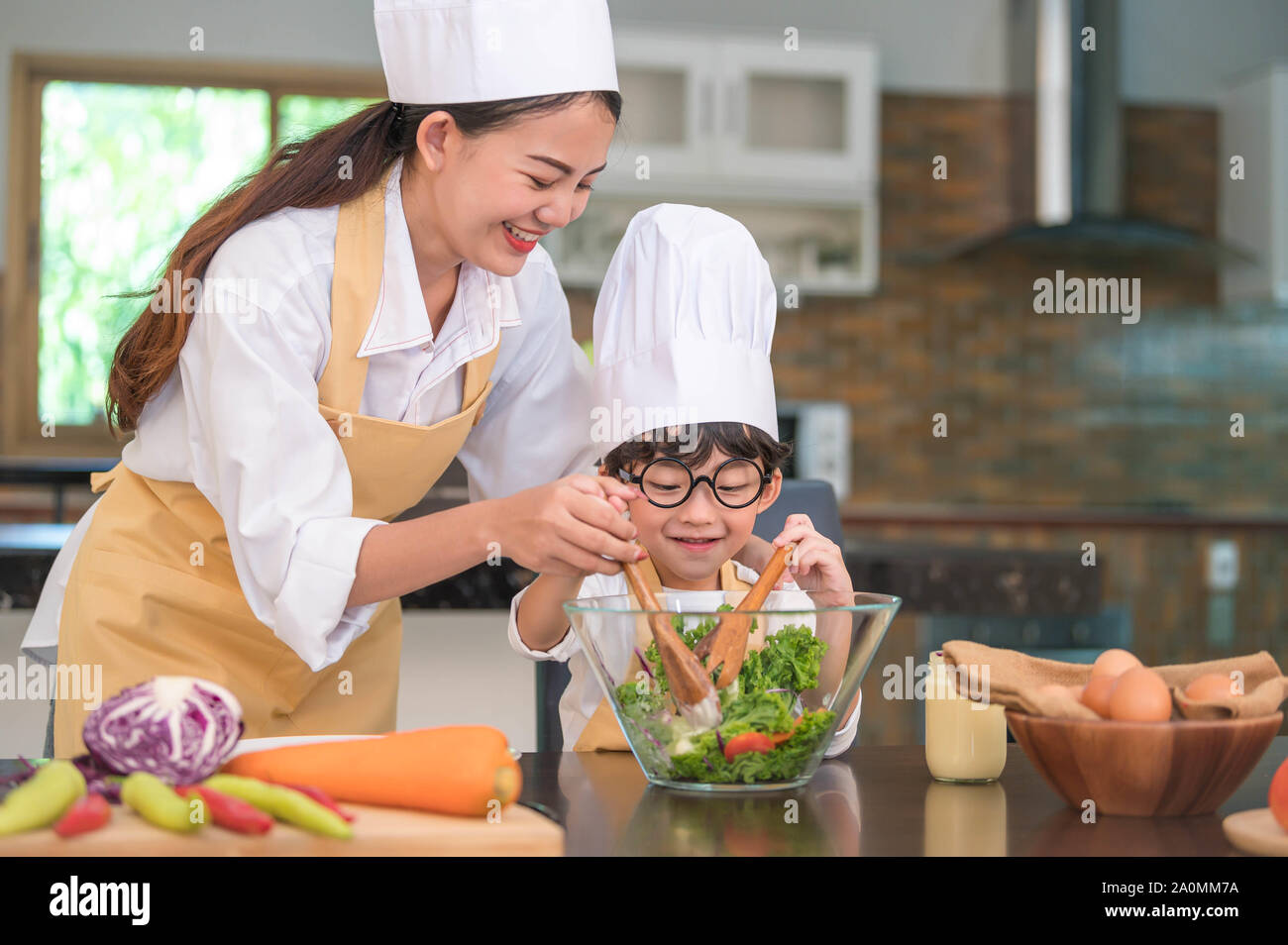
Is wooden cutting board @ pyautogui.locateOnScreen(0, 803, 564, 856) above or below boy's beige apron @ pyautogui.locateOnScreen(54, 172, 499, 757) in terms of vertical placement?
below

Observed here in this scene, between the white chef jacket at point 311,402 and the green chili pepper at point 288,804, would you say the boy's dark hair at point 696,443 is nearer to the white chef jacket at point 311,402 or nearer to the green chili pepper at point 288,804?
the white chef jacket at point 311,402

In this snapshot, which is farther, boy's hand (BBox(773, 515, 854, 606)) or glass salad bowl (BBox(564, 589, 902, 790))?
boy's hand (BBox(773, 515, 854, 606))

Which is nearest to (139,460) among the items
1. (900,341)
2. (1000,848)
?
(1000,848)

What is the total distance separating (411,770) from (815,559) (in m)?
0.45

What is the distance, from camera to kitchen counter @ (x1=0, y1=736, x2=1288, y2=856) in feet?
2.52

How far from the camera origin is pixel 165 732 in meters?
0.78

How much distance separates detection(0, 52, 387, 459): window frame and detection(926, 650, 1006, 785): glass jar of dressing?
419 centimetres

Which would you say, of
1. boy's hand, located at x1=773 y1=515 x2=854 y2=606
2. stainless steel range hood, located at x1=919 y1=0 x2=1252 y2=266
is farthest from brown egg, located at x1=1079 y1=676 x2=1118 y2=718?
stainless steel range hood, located at x1=919 y1=0 x2=1252 y2=266

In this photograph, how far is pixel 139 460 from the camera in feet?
4.35

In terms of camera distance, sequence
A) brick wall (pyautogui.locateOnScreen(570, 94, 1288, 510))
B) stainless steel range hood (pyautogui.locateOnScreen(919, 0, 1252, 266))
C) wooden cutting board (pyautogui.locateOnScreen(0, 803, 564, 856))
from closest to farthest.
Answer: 1. wooden cutting board (pyautogui.locateOnScreen(0, 803, 564, 856))
2. stainless steel range hood (pyautogui.locateOnScreen(919, 0, 1252, 266))
3. brick wall (pyautogui.locateOnScreen(570, 94, 1288, 510))

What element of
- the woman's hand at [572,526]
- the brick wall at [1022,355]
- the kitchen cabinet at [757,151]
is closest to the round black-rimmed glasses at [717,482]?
the woman's hand at [572,526]

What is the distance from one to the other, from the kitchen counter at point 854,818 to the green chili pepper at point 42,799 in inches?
8.0

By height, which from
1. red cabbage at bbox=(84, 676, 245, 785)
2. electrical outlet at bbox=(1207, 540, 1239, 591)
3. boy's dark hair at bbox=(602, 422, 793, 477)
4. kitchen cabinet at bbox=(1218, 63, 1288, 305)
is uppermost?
kitchen cabinet at bbox=(1218, 63, 1288, 305)

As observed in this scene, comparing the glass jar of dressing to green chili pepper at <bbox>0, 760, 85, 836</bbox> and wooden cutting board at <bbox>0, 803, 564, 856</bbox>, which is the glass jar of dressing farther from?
green chili pepper at <bbox>0, 760, 85, 836</bbox>
